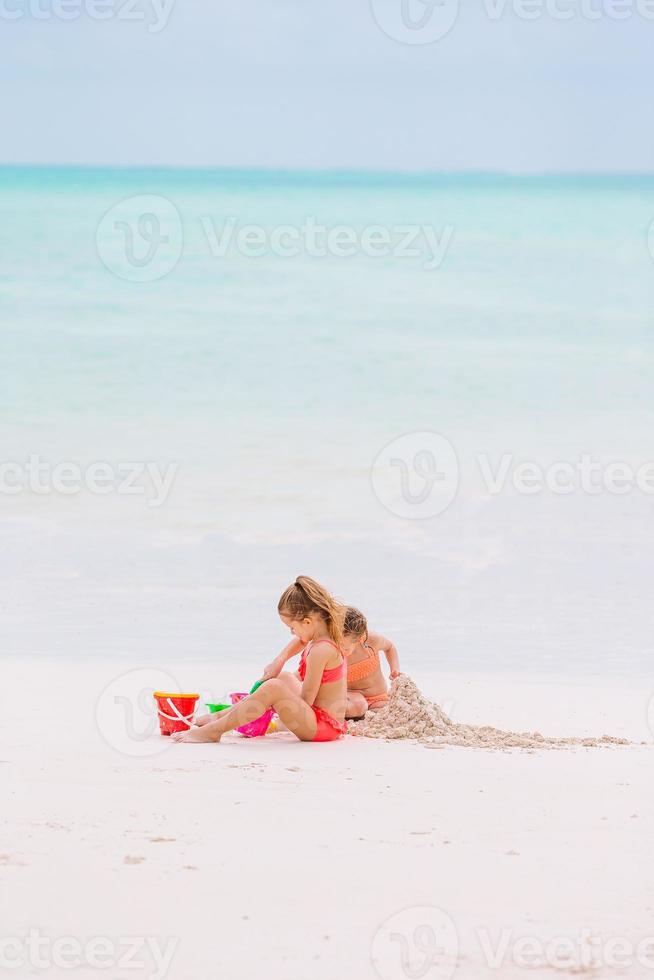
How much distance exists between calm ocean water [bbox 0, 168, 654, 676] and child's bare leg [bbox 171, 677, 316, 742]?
2.19 metres

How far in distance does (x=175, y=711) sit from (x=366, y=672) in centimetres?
96

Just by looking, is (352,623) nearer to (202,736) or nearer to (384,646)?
(384,646)

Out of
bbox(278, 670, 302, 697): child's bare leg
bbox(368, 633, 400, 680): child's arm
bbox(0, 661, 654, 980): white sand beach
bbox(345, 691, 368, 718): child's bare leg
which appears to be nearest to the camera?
bbox(0, 661, 654, 980): white sand beach

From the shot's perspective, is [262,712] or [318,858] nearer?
[318,858]

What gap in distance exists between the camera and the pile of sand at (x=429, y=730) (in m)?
4.86

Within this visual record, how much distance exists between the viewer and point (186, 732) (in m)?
4.78

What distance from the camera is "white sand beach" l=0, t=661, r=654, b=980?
263 centimetres

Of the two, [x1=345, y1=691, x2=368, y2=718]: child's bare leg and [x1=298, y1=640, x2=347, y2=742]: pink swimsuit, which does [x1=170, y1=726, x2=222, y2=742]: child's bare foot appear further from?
[x1=345, y1=691, x2=368, y2=718]: child's bare leg

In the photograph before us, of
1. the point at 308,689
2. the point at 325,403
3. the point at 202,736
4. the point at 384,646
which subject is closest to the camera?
the point at 202,736

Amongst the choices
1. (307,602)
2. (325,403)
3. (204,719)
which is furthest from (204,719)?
(325,403)

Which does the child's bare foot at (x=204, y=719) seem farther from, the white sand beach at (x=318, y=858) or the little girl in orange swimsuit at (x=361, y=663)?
the little girl in orange swimsuit at (x=361, y=663)

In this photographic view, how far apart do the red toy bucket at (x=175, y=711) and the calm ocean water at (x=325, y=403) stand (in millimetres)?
1982

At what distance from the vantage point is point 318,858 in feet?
10.5

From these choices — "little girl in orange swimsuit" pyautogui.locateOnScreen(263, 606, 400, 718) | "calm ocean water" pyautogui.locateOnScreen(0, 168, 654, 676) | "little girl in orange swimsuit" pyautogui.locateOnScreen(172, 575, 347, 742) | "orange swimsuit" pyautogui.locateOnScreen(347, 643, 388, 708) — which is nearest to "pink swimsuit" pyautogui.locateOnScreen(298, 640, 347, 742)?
"little girl in orange swimsuit" pyautogui.locateOnScreen(172, 575, 347, 742)
